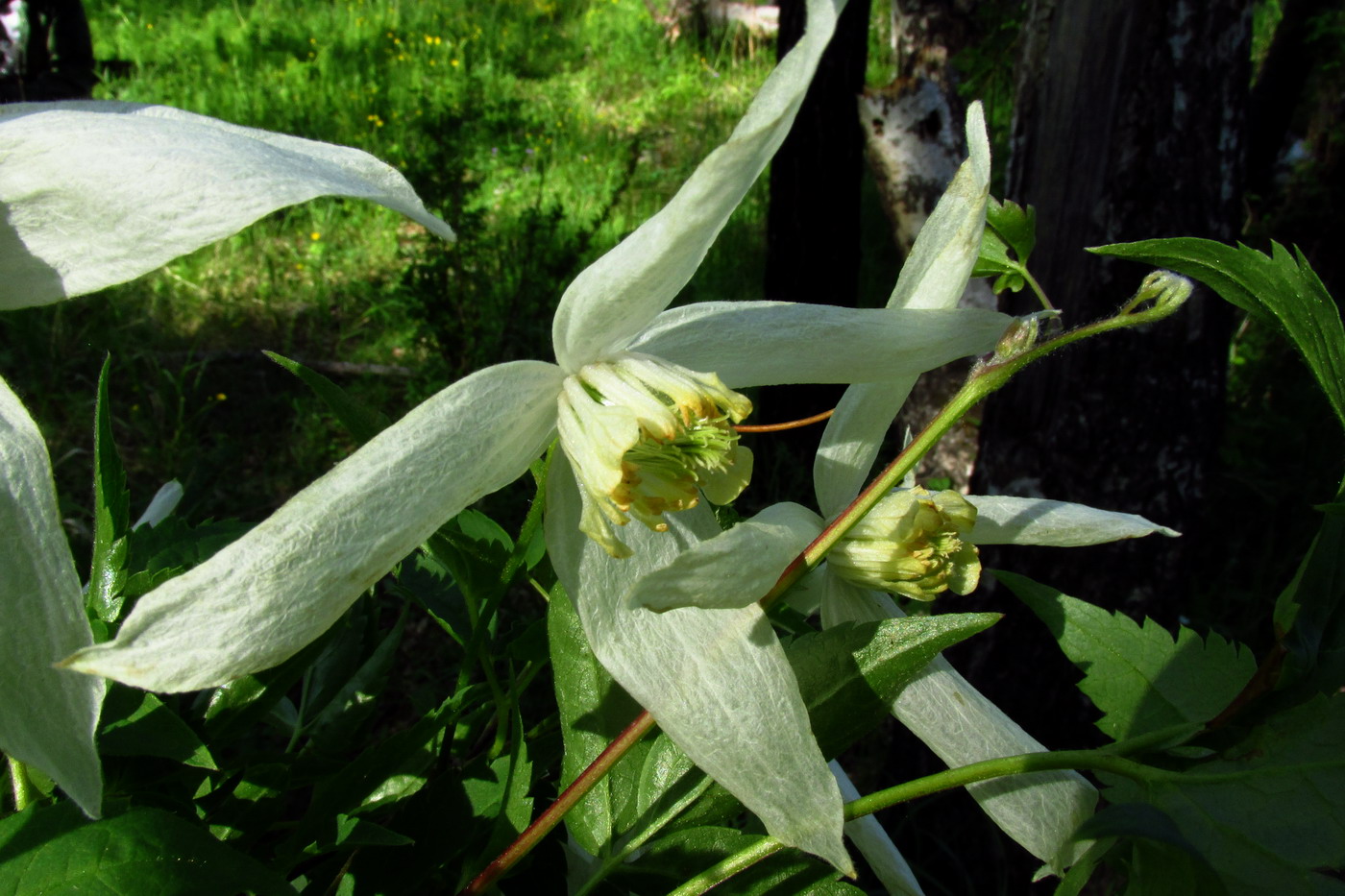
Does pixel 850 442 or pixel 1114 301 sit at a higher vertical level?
pixel 850 442

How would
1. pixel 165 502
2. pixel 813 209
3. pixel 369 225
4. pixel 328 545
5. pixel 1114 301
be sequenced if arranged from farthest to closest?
pixel 369 225
pixel 813 209
pixel 1114 301
pixel 165 502
pixel 328 545

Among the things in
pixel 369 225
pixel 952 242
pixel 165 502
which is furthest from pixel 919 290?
pixel 369 225

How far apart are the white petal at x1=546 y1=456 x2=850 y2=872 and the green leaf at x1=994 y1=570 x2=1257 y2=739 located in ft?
0.64

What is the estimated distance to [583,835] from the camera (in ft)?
2.22

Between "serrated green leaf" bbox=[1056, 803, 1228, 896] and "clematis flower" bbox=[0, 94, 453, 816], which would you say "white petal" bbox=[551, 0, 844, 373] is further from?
"serrated green leaf" bbox=[1056, 803, 1228, 896]

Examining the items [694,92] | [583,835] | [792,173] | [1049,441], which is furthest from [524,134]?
[583,835]

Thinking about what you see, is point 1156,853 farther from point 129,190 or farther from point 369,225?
point 369,225

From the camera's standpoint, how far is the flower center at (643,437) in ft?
1.88

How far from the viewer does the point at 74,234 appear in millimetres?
545

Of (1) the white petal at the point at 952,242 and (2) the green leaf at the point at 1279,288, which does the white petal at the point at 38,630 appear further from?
(2) the green leaf at the point at 1279,288

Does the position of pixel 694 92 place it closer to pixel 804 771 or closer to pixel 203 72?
pixel 203 72

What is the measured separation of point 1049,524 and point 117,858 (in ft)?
1.96

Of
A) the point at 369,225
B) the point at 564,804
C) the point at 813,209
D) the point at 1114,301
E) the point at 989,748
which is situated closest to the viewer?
the point at 564,804

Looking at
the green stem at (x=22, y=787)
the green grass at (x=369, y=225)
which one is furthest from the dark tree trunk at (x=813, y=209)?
the green stem at (x=22, y=787)
